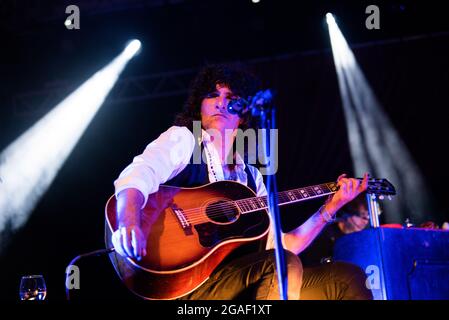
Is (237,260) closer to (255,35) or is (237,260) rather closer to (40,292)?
(40,292)

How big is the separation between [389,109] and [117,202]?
5.86m

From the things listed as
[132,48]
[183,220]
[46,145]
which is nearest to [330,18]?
[132,48]

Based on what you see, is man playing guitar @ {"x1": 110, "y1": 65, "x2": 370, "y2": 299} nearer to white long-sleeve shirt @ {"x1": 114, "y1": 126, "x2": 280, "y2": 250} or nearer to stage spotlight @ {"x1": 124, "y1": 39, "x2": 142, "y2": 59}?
white long-sleeve shirt @ {"x1": 114, "y1": 126, "x2": 280, "y2": 250}

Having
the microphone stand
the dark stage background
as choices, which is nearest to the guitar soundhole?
the microphone stand

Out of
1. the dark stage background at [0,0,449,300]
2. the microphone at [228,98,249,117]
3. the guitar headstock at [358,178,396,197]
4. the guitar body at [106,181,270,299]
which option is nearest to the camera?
the microphone at [228,98,249,117]

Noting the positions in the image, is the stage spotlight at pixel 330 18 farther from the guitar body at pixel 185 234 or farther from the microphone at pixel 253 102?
the microphone at pixel 253 102

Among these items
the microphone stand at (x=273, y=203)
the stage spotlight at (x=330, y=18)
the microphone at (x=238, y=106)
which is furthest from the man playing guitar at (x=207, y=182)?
the stage spotlight at (x=330, y=18)

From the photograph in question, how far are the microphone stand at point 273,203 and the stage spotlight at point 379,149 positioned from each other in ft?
17.8

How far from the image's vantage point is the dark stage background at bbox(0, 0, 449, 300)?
6918 mm

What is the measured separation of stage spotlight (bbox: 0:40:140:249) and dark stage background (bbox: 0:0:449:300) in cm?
13

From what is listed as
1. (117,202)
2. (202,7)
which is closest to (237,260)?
(117,202)

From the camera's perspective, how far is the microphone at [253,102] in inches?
96.0

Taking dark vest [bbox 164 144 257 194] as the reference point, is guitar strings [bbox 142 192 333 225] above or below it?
below

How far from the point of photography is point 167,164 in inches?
122
